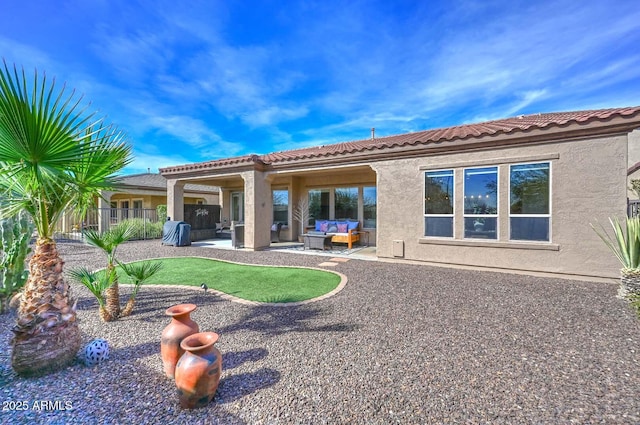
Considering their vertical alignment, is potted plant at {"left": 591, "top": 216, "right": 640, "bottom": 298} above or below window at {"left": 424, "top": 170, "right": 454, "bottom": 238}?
below

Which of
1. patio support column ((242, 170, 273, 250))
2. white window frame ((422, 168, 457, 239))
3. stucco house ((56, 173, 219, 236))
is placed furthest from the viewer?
stucco house ((56, 173, 219, 236))

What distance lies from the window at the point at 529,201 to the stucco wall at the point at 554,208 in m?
0.16

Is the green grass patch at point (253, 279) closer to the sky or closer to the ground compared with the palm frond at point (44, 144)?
closer to the ground

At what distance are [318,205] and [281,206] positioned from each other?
2.53 metres

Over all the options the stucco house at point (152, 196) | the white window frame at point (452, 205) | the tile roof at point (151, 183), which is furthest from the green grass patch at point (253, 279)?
the stucco house at point (152, 196)

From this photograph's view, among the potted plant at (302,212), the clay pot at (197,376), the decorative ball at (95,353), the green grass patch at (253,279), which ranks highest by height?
the potted plant at (302,212)

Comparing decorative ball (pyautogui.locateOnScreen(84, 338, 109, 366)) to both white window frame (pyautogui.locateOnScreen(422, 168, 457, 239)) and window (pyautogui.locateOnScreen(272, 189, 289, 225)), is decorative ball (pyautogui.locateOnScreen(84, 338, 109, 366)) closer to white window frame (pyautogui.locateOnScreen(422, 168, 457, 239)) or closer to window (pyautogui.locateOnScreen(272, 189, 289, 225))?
white window frame (pyautogui.locateOnScreen(422, 168, 457, 239))

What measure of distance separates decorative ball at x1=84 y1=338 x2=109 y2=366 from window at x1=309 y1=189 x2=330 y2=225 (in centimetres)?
1220

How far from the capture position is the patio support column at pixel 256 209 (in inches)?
492

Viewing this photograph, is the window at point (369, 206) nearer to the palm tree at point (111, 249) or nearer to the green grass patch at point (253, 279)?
the green grass patch at point (253, 279)

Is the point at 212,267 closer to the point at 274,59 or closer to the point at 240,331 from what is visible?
the point at 240,331

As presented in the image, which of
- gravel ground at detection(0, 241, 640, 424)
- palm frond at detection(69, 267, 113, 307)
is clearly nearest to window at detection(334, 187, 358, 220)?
gravel ground at detection(0, 241, 640, 424)

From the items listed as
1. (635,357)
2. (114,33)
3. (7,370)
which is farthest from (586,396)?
(114,33)

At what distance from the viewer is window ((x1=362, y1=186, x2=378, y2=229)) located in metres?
13.7
